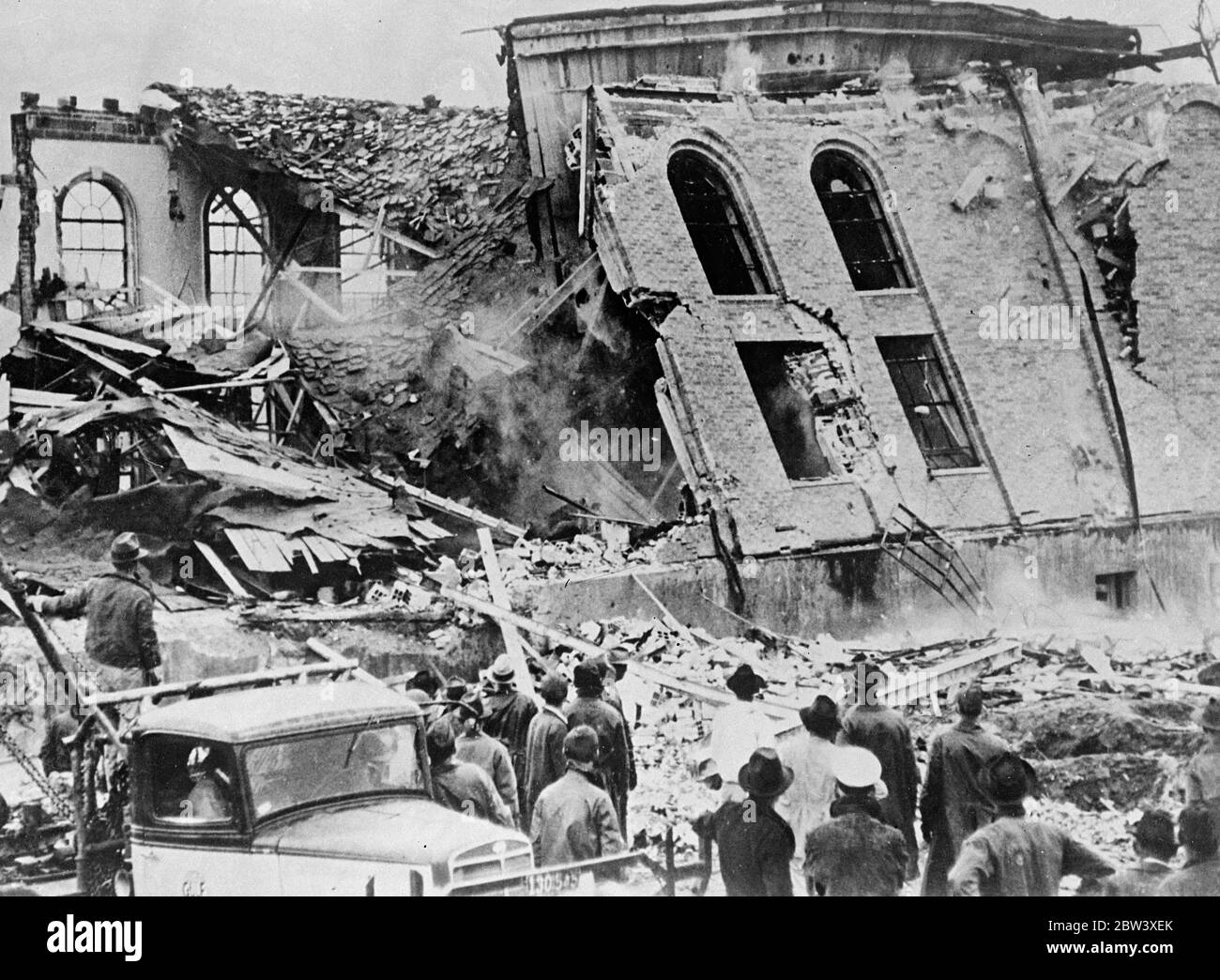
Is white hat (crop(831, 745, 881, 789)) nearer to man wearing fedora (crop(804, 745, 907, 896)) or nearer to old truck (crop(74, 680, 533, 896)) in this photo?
man wearing fedora (crop(804, 745, 907, 896))

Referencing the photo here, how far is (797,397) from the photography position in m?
7.65

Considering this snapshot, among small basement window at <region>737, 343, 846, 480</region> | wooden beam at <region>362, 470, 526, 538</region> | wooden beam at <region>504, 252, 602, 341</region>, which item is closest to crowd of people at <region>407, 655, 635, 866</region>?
wooden beam at <region>362, 470, 526, 538</region>

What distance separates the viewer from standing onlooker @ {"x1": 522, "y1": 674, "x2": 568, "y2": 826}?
6312mm

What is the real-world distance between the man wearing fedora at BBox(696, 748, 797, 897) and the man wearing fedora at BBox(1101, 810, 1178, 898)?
6.04 ft

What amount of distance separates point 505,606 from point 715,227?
9.08ft

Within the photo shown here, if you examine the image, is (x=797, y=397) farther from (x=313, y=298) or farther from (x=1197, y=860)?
(x=1197, y=860)

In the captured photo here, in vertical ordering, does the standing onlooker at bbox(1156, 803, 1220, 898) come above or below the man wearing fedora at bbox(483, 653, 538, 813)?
below

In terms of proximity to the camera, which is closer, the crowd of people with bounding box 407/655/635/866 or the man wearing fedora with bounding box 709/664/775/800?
the crowd of people with bounding box 407/655/635/866

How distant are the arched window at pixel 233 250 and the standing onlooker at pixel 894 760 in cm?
421

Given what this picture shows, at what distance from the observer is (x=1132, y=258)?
7.98 meters

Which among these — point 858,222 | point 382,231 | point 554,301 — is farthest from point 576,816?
point 858,222

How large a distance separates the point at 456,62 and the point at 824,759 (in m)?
4.53
